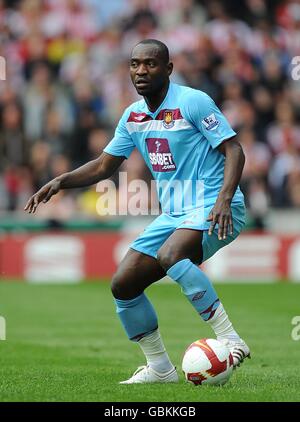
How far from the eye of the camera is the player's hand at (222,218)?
6993 millimetres

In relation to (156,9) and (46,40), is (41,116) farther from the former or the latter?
(156,9)

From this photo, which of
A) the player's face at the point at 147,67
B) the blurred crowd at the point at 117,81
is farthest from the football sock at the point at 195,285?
the blurred crowd at the point at 117,81

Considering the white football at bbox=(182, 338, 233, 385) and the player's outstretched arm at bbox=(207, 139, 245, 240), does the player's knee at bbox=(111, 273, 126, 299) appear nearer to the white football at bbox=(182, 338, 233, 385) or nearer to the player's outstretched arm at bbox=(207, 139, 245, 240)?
the white football at bbox=(182, 338, 233, 385)

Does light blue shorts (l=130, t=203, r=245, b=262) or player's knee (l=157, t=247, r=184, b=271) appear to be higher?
light blue shorts (l=130, t=203, r=245, b=262)

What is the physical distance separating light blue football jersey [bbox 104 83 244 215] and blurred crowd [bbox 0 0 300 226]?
359 inches

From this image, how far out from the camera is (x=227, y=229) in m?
7.02

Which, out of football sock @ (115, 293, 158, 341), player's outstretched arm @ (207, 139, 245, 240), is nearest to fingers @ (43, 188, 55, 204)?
football sock @ (115, 293, 158, 341)

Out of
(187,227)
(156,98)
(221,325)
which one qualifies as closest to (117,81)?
(156,98)

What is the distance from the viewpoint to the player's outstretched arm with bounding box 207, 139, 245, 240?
7008 millimetres

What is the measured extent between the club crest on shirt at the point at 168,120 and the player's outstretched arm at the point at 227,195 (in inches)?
20.1

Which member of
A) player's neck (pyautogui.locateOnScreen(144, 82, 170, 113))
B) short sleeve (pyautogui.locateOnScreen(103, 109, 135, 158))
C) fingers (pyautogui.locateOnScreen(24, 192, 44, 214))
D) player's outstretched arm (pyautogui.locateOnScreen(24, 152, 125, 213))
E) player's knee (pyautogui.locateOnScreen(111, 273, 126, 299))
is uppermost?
player's neck (pyautogui.locateOnScreen(144, 82, 170, 113))

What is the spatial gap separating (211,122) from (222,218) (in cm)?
70

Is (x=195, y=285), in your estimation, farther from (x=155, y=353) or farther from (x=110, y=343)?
(x=110, y=343)

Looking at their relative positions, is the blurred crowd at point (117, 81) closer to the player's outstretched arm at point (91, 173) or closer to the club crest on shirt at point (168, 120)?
the player's outstretched arm at point (91, 173)
